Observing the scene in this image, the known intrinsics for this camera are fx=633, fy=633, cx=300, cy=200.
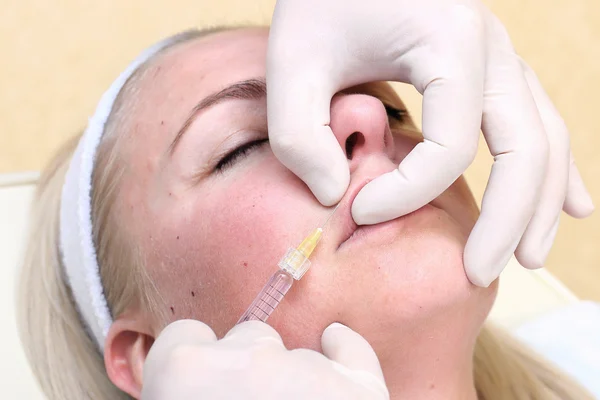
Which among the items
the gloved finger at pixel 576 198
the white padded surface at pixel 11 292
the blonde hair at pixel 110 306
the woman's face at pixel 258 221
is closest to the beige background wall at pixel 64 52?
the white padded surface at pixel 11 292

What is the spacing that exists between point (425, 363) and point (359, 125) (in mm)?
334

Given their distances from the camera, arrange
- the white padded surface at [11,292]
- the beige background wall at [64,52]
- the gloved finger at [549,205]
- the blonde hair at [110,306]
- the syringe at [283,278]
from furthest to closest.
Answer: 1. the beige background wall at [64,52]
2. the white padded surface at [11,292]
3. the blonde hair at [110,306]
4. the gloved finger at [549,205]
5. the syringe at [283,278]

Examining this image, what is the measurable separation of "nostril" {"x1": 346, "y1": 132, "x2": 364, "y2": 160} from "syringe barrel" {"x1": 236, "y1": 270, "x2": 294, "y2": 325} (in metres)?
0.20

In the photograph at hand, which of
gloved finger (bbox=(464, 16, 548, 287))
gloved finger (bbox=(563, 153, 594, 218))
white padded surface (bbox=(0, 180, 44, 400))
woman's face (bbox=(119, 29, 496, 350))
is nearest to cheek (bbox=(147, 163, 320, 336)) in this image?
woman's face (bbox=(119, 29, 496, 350))

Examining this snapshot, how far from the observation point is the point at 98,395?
48.3 inches

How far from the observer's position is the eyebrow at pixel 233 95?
921 mm

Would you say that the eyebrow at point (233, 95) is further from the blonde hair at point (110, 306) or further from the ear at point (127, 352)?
the ear at point (127, 352)

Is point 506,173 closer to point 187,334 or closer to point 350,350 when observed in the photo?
point 350,350

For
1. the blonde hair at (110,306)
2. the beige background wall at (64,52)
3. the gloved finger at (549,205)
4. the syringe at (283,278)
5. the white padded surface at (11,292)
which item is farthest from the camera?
the beige background wall at (64,52)

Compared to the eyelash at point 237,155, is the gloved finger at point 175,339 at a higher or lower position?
lower

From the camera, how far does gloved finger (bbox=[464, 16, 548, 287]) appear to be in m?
0.82

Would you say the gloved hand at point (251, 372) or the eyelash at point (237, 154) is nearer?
the gloved hand at point (251, 372)

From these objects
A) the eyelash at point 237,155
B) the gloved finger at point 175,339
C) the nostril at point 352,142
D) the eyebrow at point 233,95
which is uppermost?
the eyebrow at point 233,95

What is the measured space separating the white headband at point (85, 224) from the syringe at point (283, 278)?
0.38m
